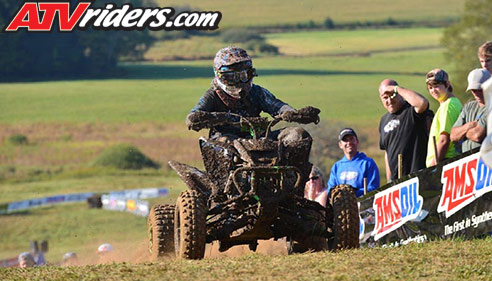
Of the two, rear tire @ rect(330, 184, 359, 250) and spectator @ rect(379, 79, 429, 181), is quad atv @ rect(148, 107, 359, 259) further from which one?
spectator @ rect(379, 79, 429, 181)

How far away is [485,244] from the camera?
38.9ft

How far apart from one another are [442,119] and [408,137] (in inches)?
22.7

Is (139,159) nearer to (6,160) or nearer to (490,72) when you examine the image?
(6,160)

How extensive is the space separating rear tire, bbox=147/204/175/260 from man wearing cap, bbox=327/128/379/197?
2445 mm

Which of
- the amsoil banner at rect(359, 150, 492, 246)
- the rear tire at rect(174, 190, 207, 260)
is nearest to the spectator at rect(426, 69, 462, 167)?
the amsoil banner at rect(359, 150, 492, 246)

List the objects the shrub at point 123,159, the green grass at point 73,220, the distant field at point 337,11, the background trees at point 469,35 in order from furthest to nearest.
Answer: the distant field at point 337,11 < the shrub at point 123,159 < the green grass at point 73,220 < the background trees at point 469,35

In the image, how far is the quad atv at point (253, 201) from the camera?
39.0 feet

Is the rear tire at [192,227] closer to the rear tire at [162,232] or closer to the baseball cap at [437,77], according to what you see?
the rear tire at [162,232]

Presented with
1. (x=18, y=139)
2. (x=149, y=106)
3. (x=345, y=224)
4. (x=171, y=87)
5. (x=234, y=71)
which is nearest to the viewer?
(x=345, y=224)

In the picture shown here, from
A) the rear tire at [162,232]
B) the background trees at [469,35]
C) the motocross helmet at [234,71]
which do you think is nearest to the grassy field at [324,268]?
the rear tire at [162,232]

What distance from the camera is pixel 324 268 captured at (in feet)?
34.2

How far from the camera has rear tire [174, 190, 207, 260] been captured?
11922mm

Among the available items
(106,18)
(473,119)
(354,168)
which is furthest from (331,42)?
(473,119)

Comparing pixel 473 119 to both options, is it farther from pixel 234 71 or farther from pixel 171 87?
pixel 171 87
